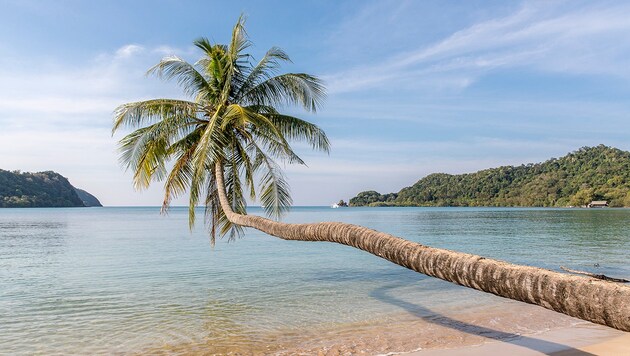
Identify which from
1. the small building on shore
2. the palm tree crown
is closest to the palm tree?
the palm tree crown

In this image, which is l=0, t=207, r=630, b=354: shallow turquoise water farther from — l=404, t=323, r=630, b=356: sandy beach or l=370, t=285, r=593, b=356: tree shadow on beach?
l=404, t=323, r=630, b=356: sandy beach

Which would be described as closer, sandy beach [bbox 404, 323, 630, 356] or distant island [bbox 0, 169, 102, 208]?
sandy beach [bbox 404, 323, 630, 356]

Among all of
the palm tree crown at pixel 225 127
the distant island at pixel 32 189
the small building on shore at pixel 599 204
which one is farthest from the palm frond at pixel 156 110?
the distant island at pixel 32 189

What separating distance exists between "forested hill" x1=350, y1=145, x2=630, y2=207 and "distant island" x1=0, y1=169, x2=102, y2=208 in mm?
136007

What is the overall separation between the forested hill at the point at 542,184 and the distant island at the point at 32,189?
136007 millimetres

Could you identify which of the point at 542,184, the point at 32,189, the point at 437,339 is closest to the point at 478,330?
the point at 437,339

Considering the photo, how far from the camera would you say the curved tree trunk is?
2574 millimetres

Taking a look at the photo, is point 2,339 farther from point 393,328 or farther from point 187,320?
point 393,328

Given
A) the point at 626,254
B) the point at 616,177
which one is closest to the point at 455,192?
the point at 616,177

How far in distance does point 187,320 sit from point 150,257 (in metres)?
14.4

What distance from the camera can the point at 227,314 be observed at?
10859mm

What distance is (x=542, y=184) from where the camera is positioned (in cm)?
13950

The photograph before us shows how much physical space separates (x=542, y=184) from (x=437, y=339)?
150m

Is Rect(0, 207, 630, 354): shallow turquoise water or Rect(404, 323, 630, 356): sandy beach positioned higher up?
Rect(404, 323, 630, 356): sandy beach
